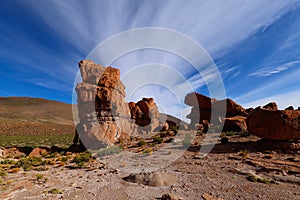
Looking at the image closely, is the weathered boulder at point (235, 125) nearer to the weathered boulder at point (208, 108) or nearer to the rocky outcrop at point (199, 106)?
the weathered boulder at point (208, 108)

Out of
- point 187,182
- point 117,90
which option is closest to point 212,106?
point 117,90

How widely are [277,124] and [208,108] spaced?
21542 millimetres

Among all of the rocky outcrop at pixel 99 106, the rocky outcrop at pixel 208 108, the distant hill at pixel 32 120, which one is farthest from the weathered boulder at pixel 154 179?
the distant hill at pixel 32 120

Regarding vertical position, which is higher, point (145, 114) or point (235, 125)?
point (145, 114)

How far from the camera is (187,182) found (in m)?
9.36

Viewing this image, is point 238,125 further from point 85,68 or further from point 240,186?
point 85,68

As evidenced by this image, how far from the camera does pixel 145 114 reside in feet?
136

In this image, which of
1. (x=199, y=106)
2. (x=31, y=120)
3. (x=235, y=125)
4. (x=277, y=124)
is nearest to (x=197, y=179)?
(x=277, y=124)

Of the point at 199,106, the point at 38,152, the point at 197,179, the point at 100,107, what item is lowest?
the point at 197,179

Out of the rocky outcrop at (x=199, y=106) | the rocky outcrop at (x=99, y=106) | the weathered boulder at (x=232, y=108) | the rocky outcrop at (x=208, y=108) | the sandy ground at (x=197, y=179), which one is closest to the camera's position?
the sandy ground at (x=197, y=179)

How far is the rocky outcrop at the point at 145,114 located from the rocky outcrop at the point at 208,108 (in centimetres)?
856

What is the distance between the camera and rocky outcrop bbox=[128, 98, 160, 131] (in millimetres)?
39062

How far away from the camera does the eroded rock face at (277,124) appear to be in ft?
46.3

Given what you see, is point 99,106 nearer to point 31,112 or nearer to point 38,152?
point 38,152
